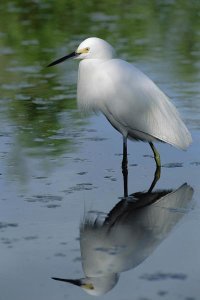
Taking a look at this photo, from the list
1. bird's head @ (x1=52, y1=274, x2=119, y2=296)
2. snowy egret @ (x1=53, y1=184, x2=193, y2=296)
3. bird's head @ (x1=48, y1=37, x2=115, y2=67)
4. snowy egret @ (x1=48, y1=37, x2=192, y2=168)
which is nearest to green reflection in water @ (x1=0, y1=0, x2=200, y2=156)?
snowy egret @ (x1=48, y1=37, x2=192, y2=168)

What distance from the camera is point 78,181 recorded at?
6883mm

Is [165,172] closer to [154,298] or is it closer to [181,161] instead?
[181,161]

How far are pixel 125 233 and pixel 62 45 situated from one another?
25.4 ft

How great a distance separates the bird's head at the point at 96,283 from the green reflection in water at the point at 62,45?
286 cm

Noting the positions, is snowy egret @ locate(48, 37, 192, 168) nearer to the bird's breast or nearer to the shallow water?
the bird's breast

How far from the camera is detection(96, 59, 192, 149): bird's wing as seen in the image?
7.33 m

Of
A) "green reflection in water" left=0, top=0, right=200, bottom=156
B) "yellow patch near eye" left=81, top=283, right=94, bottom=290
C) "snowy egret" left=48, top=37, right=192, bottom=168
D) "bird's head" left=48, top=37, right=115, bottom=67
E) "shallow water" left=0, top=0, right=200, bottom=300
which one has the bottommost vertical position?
"green reflection in water" left=0, top=0, right=200, bottom=156

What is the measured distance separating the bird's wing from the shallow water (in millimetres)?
351

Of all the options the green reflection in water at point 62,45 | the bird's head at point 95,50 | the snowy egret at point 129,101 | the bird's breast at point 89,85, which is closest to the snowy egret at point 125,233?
the snowy egret at point 129,101

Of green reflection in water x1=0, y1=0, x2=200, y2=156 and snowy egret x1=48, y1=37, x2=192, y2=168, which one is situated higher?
snowy egret x1=48, y1=37, x2=192, y2=168

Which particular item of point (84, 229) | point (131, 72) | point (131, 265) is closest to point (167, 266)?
point (131, 265)

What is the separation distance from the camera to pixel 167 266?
5129 millimetres

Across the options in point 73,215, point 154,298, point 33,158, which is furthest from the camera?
point 33,158

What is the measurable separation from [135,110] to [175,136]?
0.44 metres
